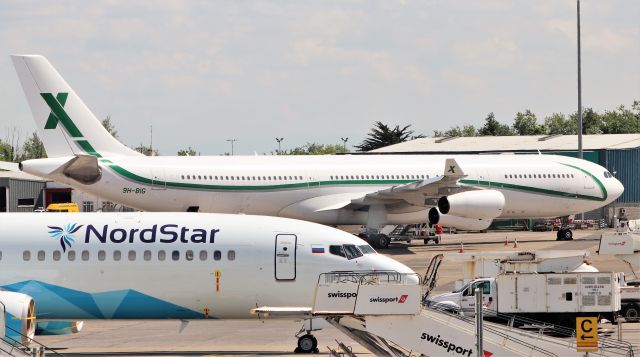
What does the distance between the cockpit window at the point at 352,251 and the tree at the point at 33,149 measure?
5455 inches

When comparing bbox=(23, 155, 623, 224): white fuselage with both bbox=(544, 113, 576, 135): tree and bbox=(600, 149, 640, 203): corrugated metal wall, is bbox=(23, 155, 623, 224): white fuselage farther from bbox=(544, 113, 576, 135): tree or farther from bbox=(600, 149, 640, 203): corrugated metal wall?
bbox=(544, 113, 576, 135): tree

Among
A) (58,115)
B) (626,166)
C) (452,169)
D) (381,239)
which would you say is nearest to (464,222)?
(381,239)

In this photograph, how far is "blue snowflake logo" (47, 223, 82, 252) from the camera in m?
27.9

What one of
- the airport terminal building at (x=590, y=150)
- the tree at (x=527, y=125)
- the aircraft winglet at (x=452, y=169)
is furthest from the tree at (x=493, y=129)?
the aircraft winglet at (x=452, y=169)

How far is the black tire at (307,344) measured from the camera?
27906 mm

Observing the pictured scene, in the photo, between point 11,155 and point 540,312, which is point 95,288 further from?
point 11,155

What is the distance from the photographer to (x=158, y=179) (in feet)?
185

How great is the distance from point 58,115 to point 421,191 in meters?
17.4

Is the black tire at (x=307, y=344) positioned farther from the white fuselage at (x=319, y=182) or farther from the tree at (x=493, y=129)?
the tree at (x=493, y=129)

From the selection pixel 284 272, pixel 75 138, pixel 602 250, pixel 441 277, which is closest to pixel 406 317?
pixel 284 272

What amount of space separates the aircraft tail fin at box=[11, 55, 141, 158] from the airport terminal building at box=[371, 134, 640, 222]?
37.9 metres

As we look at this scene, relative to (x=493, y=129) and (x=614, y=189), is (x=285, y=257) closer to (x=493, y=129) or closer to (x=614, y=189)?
(x=614, y=189)

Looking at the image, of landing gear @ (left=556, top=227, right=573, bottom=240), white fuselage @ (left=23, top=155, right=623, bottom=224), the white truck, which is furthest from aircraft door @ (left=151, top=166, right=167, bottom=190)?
the white truck

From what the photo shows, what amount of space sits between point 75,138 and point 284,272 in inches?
1198
